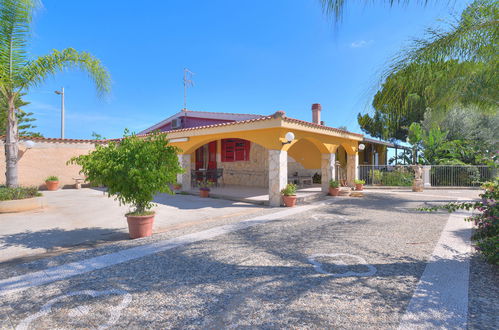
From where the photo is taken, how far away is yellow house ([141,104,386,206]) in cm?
978

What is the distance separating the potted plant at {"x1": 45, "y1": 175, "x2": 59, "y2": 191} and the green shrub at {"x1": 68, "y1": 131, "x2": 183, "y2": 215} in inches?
455

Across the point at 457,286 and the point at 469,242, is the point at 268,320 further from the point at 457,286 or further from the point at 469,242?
the point at 469,242

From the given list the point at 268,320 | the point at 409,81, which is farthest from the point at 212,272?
the point at 409,81

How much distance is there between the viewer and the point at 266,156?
15.1 meters

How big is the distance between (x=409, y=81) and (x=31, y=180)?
A: 18.3m

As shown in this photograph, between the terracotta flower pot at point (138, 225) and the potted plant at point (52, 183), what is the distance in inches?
483

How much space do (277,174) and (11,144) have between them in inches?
349

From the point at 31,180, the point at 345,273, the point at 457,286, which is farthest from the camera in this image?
the point at 31,180

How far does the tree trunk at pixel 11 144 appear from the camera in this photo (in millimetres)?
8383

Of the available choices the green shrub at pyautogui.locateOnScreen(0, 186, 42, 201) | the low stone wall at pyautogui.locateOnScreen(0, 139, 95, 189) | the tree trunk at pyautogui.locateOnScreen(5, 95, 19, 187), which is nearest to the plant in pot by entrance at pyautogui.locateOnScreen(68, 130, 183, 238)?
the tree trunk at pyautogui.locateOnScreen(5, 95, 19, 187)

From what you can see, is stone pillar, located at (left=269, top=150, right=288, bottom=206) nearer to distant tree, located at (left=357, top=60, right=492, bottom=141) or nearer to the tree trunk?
distant tree, located at (left=357, top=60, right=492, bottom=141)

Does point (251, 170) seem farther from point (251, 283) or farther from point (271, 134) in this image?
point (251, 283)

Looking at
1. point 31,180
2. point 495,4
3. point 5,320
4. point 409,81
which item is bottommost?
point 5,320

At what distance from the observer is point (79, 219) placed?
300 inches
